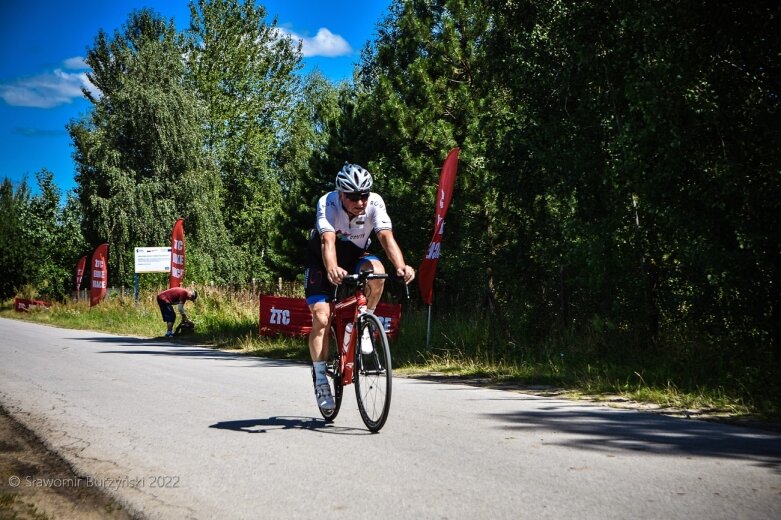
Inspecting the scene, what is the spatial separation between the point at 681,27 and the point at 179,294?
15.8m

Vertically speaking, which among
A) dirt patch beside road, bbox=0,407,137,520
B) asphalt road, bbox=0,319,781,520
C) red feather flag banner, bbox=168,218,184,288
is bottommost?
dirt patch beside road, bbox=0,407,137,520

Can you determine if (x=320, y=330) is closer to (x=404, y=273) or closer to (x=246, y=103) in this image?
(x=404, y=273)

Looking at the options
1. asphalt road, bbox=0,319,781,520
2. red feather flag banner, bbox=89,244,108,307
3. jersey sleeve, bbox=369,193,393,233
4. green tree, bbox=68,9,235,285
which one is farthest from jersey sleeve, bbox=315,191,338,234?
green tree, bbox=68,9,235,285

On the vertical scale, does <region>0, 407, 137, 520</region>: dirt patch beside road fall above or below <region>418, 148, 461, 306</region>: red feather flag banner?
below

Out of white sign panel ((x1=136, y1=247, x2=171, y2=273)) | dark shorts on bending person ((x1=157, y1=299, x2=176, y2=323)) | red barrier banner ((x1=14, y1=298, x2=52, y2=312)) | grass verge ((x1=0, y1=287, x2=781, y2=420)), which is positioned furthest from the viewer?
red barrier banner ((x1=14, y1=298, x2=52, y2=312))

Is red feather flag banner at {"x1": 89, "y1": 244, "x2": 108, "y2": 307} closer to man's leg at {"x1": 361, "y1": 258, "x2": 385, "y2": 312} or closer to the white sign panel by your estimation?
the white sign panel

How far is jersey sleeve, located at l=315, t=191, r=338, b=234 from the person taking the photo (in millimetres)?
6250

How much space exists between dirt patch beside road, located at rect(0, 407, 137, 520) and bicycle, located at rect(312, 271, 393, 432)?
217 centimetres

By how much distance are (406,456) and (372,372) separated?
3.43 ft

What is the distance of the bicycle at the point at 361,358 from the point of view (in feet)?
19.9

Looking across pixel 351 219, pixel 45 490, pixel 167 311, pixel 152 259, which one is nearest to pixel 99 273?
pixel 152 259

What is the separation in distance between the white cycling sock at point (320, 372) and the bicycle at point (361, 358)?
58mm

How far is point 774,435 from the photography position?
19.4 feet

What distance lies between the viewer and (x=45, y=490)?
4.54 metres
